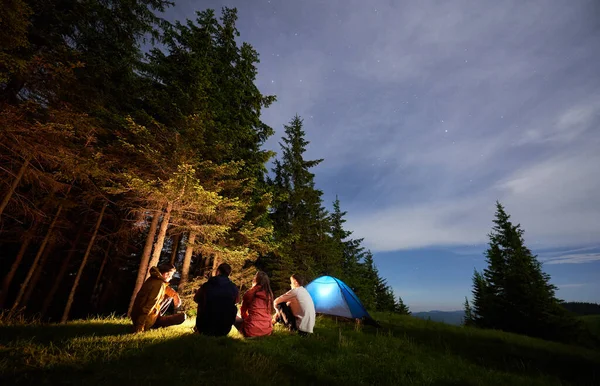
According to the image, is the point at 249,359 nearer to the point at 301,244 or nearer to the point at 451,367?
the point at 451,367

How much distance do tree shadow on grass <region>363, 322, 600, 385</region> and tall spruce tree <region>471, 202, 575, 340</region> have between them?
1377cm

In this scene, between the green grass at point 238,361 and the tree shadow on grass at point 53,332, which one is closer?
the green grass at point 238,361

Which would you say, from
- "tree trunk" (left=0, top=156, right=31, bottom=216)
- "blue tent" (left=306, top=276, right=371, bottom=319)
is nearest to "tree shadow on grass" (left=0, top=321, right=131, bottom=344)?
"tree trunk" (left=0, top=156, right=31, bottom=216)

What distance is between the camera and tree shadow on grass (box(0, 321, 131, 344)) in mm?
4421

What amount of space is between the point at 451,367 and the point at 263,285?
4557 mm

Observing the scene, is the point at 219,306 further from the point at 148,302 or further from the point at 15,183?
the point at 15,183

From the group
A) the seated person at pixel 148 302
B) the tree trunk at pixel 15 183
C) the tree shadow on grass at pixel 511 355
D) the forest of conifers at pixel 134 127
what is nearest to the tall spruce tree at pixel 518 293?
the tree shadow on grass at pixel 511 355

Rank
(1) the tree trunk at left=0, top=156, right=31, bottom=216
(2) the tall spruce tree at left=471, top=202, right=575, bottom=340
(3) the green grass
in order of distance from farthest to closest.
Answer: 1. (2) the tall spruce tree at left=471, top=202, right=575, bottom=340
2. (1) the tree trunk at left=0, top=156, right=31, bottom=216
3. (3) the green grass

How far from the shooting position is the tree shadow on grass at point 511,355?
6.29 metres

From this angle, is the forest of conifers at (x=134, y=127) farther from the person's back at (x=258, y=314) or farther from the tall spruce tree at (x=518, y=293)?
the tall spruce tree at (x=518, y=293)

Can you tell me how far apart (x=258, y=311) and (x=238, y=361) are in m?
2.57

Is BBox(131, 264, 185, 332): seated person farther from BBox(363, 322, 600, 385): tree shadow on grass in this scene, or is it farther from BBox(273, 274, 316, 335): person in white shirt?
BBox(363, 322, 600, 385): tree shadow on grass

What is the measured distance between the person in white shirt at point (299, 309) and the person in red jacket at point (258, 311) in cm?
71

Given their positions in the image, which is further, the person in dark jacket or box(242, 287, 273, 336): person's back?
box(242, 287, 273, 336): person's back
